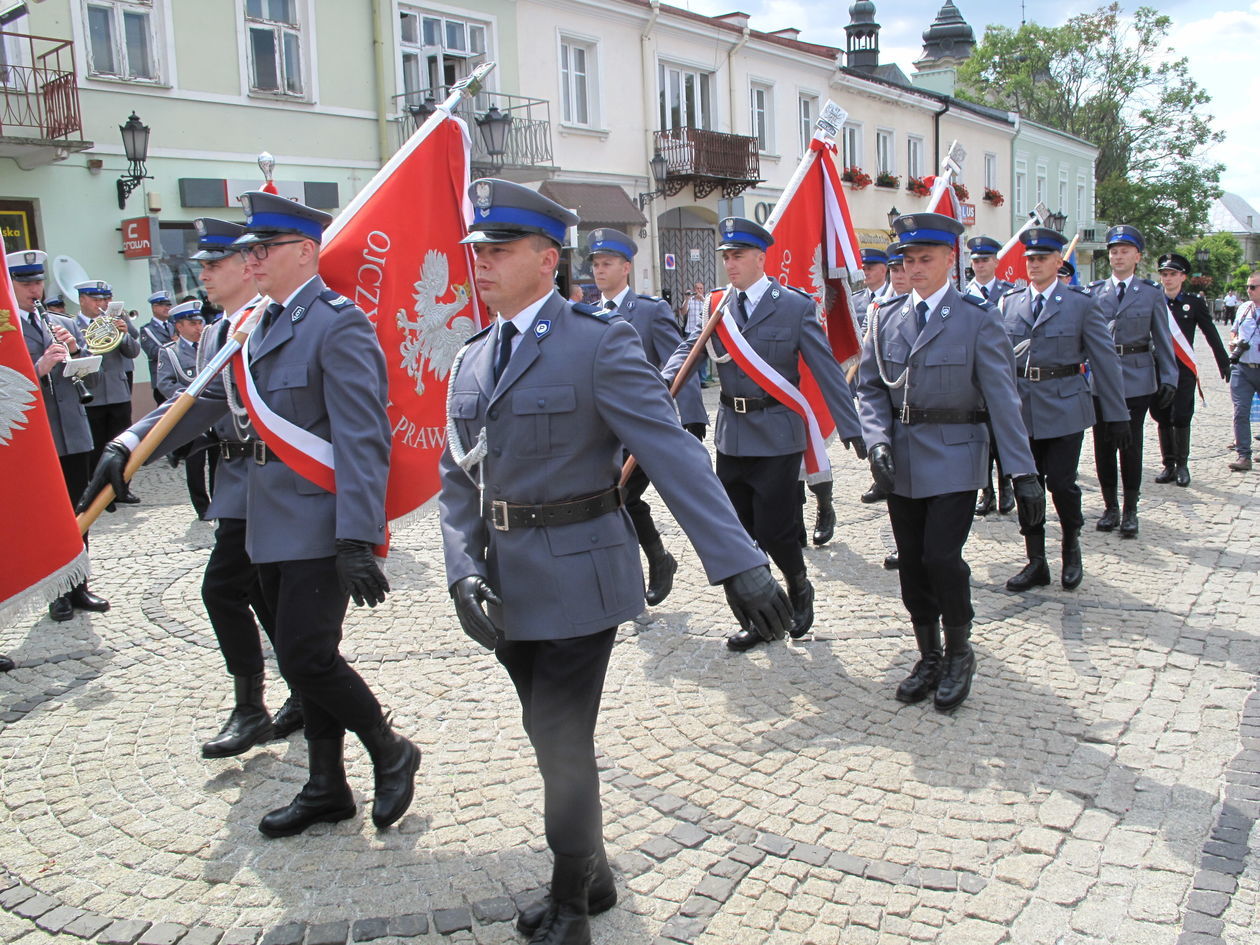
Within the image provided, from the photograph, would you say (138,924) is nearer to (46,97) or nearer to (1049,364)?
(1049,364)

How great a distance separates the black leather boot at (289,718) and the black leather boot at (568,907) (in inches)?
77.5

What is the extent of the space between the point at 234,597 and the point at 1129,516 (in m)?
6.25

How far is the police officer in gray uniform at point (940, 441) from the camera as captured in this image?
464 cm

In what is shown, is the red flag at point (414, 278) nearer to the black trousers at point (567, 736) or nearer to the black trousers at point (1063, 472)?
the black trousers at point (567, 736)

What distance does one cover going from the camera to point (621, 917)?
316 cm

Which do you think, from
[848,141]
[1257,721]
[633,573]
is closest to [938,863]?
[633,573]

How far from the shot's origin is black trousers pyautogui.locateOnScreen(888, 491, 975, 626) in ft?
15.1

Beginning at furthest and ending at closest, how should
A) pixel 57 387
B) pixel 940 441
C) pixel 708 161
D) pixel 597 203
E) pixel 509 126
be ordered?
pixel 708 161, pixel 597 203, pixel 509 126, pixel 57 387, pixel 940 441

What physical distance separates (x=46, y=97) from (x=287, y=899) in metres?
13.2

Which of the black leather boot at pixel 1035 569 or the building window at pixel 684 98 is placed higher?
the building window at pixel 684 98

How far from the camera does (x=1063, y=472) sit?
6738 mm

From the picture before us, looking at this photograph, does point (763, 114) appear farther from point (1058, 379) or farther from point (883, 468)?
point (883, 468)

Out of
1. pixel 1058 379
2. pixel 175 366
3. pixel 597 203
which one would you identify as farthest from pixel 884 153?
pixel 175 366

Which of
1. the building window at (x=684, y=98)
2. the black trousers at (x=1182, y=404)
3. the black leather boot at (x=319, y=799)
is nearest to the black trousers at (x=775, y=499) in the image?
the black leather boot at (x=319, y=799)
